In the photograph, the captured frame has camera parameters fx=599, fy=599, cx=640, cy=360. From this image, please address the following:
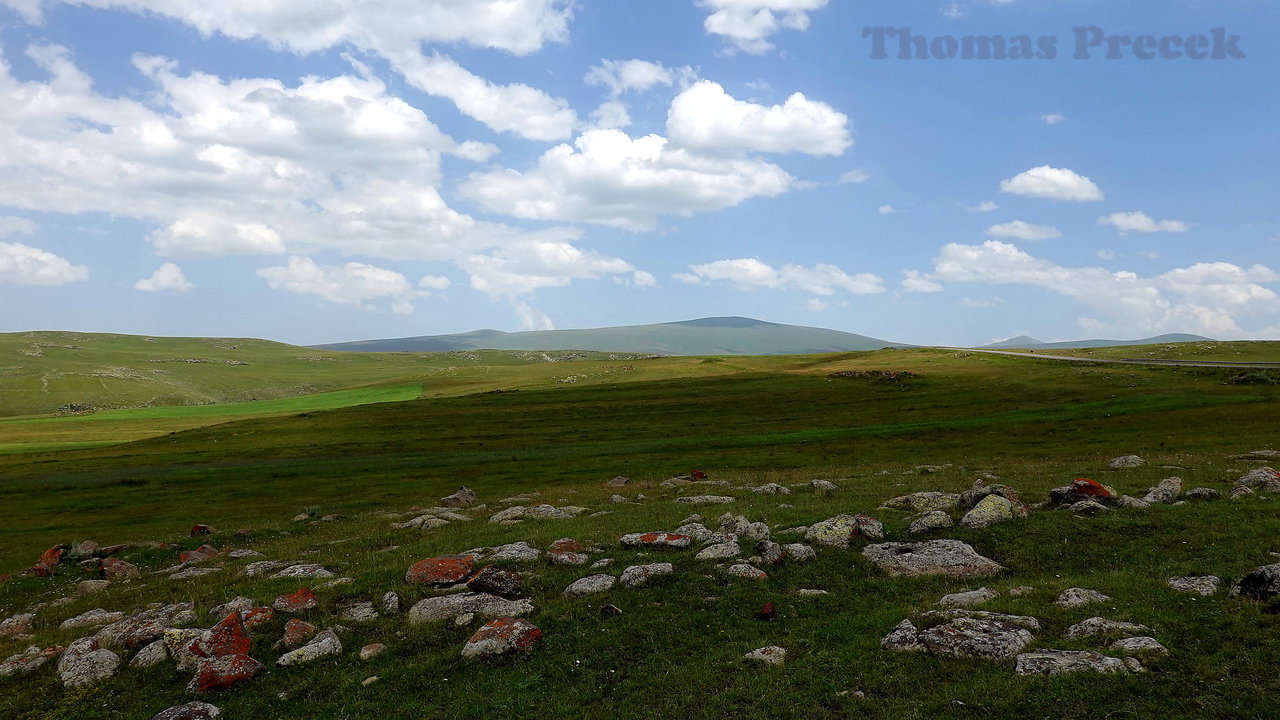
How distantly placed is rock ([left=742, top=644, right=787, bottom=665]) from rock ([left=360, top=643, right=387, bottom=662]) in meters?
10.6

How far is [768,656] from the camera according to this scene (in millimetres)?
15984

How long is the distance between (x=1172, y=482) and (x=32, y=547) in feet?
215

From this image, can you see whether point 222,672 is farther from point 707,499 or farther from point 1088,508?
point 1088,508

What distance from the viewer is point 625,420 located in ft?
292

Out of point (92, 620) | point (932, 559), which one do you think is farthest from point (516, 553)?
point (932, 559)

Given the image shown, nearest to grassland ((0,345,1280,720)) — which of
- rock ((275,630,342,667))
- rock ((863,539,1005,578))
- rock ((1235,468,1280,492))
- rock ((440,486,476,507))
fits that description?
rock ((275,630,342,667))

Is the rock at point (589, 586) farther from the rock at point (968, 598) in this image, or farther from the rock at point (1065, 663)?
the rock at point (1065, 663)

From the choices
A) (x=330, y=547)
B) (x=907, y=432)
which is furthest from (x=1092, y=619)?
(x=907, y=432)

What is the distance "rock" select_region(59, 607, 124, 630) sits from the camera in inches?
842

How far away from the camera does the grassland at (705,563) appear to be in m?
14.2

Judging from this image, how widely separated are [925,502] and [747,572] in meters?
12.7

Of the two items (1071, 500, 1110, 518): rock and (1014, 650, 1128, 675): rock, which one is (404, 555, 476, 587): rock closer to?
(1014, 650, 1128, 675): rock

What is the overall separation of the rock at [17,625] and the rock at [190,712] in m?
12.2

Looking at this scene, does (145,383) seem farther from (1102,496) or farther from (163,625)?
(1102,496)
